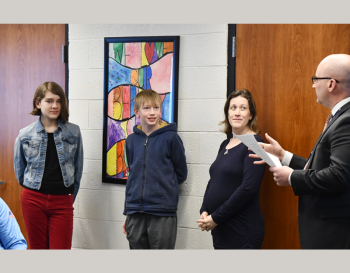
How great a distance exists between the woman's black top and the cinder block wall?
0.44 m

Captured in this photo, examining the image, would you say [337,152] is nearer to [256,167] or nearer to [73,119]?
[256,167]

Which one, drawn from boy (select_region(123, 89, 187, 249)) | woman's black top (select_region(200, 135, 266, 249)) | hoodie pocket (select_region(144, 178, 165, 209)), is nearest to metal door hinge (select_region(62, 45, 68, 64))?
boy (select_region(123, 89, 187, 249))

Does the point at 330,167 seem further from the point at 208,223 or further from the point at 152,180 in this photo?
the point at 152,180

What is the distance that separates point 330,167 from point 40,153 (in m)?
1.84

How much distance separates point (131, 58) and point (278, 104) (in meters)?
1.15

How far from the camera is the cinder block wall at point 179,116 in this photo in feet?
7.77

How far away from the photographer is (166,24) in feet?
8.04

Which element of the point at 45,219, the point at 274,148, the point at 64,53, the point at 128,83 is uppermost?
the point at 64,53

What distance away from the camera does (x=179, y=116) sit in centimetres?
246

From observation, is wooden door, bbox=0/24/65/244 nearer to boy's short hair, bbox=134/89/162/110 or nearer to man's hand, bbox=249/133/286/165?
boy's short hair, bbox=134/89/162/110

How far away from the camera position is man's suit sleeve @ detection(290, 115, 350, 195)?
4.40 feet

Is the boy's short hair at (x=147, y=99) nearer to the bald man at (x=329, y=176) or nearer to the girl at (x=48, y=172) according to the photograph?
the girl at (x=48, y=172)

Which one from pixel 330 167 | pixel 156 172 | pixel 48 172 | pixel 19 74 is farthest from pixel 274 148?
pixel 19 74

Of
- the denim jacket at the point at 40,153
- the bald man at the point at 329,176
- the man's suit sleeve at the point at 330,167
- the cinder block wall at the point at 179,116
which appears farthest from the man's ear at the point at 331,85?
the denim jacket at the point at 40,153
